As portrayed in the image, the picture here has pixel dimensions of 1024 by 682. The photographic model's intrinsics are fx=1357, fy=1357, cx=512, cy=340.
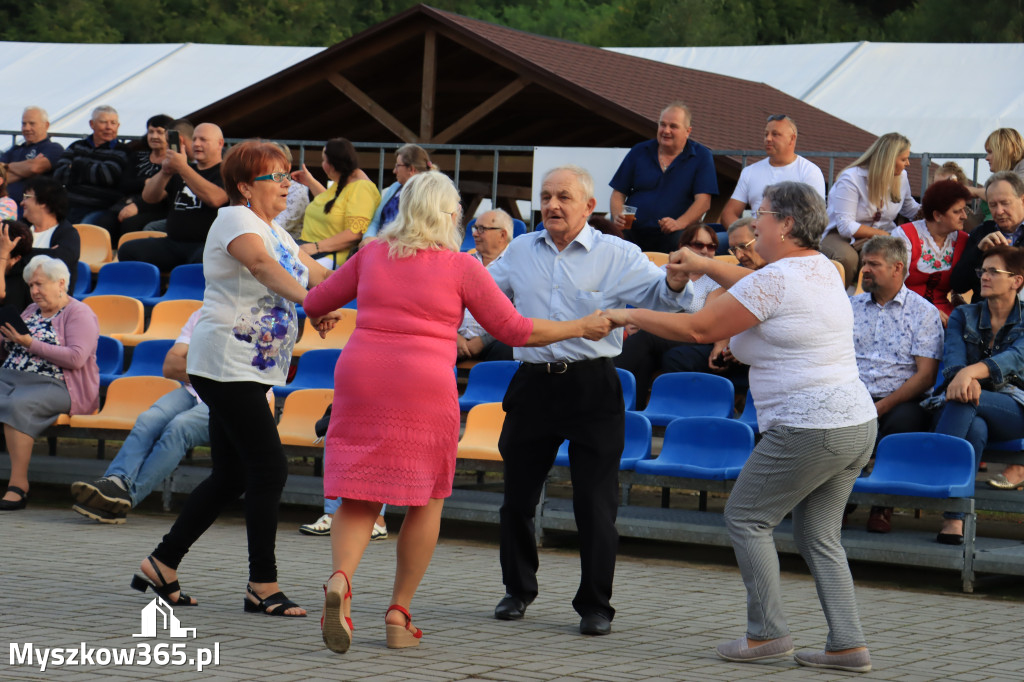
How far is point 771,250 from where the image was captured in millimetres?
5043

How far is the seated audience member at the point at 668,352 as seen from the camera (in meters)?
8.61

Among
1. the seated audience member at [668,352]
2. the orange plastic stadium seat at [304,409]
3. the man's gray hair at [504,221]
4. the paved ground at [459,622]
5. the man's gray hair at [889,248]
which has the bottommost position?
the paved ground at [459,622]

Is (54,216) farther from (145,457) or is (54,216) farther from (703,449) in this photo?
(703,449)

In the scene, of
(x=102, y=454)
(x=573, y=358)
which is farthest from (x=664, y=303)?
(x=102, y=454)

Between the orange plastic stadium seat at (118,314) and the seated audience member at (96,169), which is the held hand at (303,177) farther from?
the seated audience member at (96,169)

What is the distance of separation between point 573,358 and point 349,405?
1.08 metres

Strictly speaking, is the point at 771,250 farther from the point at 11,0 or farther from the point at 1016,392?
the point at 11,0

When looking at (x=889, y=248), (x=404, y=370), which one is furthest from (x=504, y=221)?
(x=404, y=370)

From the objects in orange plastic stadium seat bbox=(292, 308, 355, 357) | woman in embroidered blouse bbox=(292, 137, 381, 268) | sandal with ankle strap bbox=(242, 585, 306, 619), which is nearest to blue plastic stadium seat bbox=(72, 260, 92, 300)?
woman in embroidered blouse bbox=(292, 137, 381, 268)

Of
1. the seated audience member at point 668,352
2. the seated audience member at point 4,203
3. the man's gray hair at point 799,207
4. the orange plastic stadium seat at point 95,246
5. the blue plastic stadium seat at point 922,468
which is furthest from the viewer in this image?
the orange plastic stadium seat at point 95,246

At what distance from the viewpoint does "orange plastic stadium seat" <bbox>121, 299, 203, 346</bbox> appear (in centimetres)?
1038

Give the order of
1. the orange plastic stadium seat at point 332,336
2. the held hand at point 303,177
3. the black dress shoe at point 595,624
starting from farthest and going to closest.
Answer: the held hand at point 303,177 < the orange plastic stadium seat at point 332,336 < the black dress shoe at point 595,624

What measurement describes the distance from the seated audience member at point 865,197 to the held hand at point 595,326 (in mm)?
4472

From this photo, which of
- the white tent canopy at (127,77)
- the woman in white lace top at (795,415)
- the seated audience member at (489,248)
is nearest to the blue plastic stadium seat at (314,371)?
the seated audience member at (489,248)
